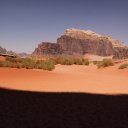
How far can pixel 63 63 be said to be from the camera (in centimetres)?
5397

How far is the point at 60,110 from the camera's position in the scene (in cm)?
903

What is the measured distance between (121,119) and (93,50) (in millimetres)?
127377

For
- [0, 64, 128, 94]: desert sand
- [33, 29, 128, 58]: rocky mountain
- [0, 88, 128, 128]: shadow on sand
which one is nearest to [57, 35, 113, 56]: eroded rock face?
[33, 29, 128, 58]: rocky mountain

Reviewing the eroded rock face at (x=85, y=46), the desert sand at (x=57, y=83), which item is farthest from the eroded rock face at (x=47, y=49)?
the desert sand at (x=57, y=83)

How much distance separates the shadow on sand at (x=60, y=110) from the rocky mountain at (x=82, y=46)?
107886mm

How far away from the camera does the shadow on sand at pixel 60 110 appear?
7.54 m

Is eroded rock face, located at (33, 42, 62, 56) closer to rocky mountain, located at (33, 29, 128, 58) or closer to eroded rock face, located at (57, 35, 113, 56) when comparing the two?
rocky mountain, located at (33, 29, 128, 58)

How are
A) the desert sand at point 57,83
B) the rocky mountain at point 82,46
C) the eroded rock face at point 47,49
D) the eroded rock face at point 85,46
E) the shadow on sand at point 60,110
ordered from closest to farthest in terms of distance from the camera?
the shadow on sand at point 60,110, the desert sand at point 57,83, the eroded rock face at point 47,49, the rocky mountain at point 82,46, the eroded rock face at point 85,46

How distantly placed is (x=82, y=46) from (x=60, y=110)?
124348 millimetres

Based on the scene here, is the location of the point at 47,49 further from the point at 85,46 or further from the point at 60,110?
the point at 60,110

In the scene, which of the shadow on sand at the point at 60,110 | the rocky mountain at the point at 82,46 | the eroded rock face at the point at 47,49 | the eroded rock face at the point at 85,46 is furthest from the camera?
the eroded rock face at the point at 85,46

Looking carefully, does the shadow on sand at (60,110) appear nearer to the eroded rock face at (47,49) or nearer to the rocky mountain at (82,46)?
the eroded rock face at (47,49)

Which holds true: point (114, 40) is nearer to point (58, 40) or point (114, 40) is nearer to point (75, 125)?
point (58, 40)

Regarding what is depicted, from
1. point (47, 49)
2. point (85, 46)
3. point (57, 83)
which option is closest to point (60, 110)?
point (57, 83)
